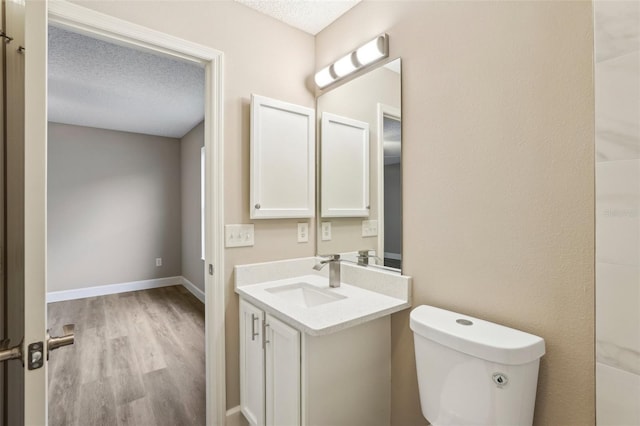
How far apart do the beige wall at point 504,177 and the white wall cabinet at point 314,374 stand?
0.36 feet

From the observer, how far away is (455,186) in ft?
4.12

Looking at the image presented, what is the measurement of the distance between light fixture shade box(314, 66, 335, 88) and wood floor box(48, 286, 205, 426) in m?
2.13

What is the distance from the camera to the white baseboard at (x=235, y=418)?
5.35ft

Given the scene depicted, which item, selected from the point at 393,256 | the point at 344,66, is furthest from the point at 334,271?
the point at 344,66

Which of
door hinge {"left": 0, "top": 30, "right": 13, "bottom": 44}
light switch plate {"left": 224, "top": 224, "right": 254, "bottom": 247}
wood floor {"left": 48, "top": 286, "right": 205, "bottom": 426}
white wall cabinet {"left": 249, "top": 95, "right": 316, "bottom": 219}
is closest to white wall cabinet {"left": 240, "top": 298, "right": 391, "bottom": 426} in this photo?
light switch plate {"left": 224, "top": 224, "right": 254, "bottom": 247}

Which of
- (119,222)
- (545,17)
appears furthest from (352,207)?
(119,222)

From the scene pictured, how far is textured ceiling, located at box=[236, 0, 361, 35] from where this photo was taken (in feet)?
5.45

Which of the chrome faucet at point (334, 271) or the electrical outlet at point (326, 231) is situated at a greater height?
the electrical outlet at point (326, 231)

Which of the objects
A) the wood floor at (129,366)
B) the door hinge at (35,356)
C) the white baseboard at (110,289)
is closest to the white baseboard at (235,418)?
the wood floor at (129,366)

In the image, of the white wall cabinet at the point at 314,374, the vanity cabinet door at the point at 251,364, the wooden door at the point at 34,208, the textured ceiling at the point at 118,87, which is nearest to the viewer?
the wooden door at the point at 34,208

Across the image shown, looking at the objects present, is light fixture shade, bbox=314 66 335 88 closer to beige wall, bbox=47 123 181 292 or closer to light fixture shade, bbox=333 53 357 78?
light fixture shade, bbox=333 53 357 78

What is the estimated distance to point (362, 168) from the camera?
5.64 feet

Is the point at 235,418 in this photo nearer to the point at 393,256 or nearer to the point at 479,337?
the point at 393,256

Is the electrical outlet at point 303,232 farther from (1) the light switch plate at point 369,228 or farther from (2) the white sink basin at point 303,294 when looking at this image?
(1) the light switch plate at point 369,228
